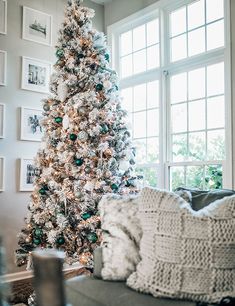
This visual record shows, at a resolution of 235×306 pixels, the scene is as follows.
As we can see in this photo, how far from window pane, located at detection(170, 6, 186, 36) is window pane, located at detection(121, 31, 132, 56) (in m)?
0.68

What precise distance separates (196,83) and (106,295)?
258 cm

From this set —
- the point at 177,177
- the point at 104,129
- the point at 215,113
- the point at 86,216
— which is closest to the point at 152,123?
the point at 177,177

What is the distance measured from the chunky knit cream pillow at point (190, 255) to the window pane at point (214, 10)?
2.38 meters

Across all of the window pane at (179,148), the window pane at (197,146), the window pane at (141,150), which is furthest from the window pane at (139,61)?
the window pane at (197,146)

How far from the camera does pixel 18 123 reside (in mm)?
3934

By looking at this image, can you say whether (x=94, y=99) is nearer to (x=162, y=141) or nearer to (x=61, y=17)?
(x=162, y=141)

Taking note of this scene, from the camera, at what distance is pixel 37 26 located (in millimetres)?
4168

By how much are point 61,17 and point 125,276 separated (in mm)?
3418

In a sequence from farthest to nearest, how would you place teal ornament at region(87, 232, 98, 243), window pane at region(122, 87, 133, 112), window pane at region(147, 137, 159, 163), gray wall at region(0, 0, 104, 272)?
1. window pane at region(122, 87, 133, 112)
2. window pane at region(147, 137, 159, 163)
3. gray wall at region(0, 0, 104, 272)
4. teal ornament at region(87, 232, 98, 243)

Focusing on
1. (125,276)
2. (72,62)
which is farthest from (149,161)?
(125,276)

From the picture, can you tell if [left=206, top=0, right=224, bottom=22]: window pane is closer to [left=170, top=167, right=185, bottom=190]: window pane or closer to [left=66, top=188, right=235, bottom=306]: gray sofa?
[left=170, top=167, right=185, bottom=190]: window pane

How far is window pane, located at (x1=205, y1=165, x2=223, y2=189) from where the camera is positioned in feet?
11.4

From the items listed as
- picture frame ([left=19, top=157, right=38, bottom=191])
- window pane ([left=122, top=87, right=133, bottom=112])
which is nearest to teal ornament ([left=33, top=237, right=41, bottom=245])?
picture frame ([left=19, top=157, right=38, bottom=191])

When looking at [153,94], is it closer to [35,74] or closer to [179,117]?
[179,117]
